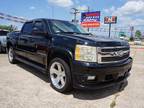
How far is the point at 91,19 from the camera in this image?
112 ft

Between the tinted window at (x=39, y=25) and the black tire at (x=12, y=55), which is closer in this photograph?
the tinted window at (x=39, y=25)

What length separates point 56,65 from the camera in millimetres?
4738

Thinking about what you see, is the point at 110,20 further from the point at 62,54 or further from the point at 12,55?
the point at 62,54

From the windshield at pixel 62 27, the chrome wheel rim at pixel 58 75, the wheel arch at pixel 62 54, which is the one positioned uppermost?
the windshield at pixel 62 27

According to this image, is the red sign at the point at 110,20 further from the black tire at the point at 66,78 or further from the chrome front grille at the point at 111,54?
the black tire at the point at 66,78

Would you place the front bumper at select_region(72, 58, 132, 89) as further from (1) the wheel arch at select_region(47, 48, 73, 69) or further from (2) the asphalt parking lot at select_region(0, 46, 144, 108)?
(2) the asphalt parking lot at select_region(0, 46, 144, 108)

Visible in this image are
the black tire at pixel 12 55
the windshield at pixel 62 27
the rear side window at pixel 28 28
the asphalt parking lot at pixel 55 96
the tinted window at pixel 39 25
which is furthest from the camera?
the black tire at pixel 12 55

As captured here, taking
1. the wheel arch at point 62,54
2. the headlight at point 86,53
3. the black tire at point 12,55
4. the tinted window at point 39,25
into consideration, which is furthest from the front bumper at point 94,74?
the black tire at point 12,55

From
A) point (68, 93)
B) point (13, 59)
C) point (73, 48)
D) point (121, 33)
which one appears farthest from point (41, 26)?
point (121, 33)

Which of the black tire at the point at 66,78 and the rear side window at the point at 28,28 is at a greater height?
the rear side window at the point at 28,28

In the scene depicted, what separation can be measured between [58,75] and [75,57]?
36.4 inches

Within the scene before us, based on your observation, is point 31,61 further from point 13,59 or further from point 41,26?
point 13,59

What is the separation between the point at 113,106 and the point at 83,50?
4.26 feet

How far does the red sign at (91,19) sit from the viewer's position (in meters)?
33.2
